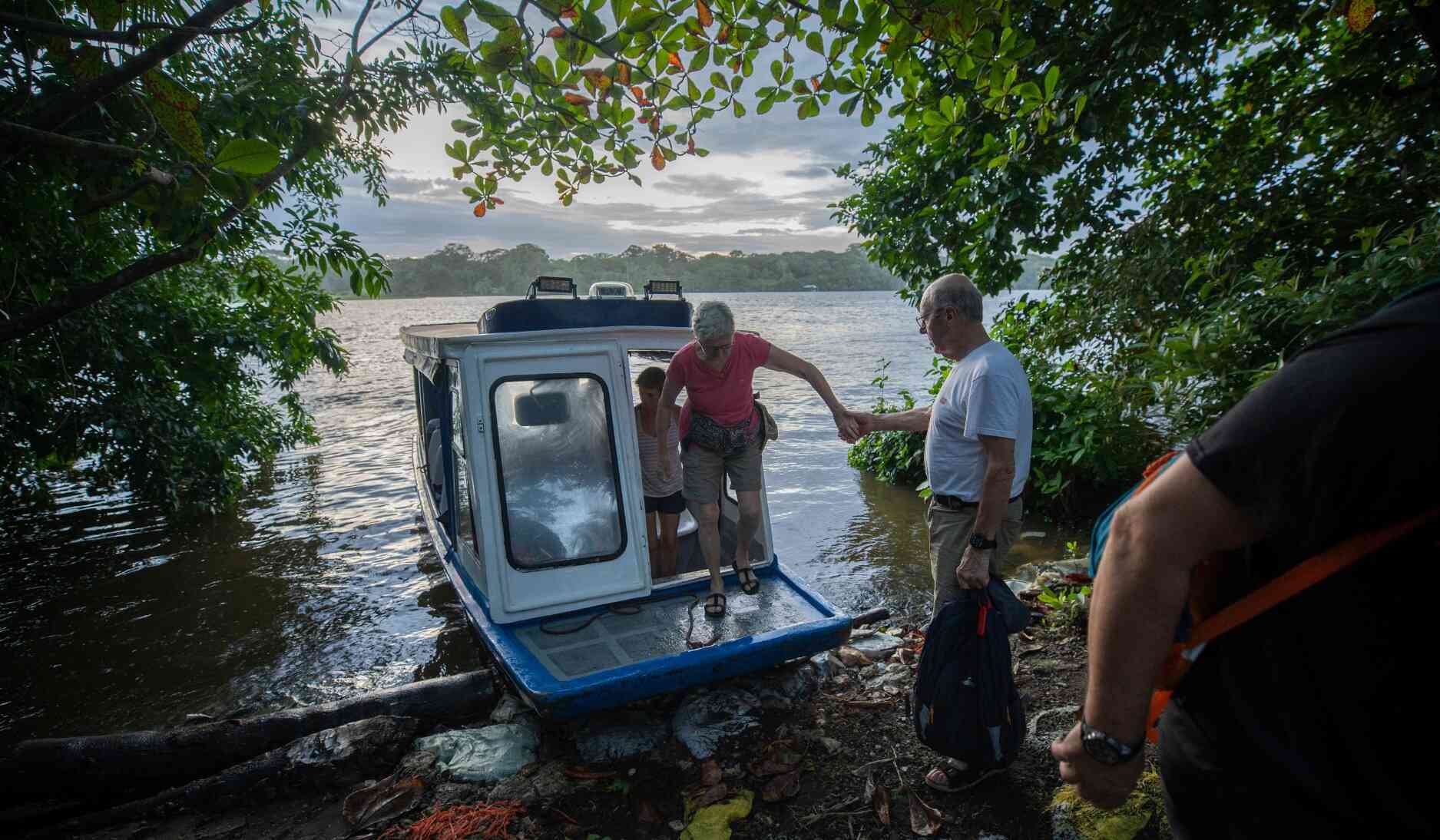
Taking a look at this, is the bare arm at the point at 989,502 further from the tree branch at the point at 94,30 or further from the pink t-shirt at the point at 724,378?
the tree branch at the point at 94,30

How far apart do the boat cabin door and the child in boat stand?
0.40m

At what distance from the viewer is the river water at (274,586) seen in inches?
244

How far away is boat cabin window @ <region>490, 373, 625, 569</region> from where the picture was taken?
4875 millimetres

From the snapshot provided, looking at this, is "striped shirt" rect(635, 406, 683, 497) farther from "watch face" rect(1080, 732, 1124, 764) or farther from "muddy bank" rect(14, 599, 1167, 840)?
"watch face" rect(1080, 732, 1124, 764)

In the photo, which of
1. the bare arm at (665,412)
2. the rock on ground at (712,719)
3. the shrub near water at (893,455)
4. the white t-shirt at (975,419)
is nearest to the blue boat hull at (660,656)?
the rock on ground at (712,719)

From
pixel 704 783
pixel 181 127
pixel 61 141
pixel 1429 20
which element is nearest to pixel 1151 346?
pixel 1429 20

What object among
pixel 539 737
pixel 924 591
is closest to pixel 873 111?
pixel 539 737

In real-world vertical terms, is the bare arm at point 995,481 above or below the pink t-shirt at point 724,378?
below

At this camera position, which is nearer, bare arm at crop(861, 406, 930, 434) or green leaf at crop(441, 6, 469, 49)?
green leaf at crop(441, 6, 469, 49)

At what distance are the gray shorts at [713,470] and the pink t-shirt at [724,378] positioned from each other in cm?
28

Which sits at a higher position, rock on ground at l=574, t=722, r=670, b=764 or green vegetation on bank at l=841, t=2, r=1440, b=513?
green vegetation on bank at l=841, t=2, r=1440, b=513

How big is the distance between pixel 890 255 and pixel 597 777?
737cm

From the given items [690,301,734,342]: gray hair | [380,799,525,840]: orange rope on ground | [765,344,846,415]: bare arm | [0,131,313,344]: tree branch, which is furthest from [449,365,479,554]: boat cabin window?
[765,344,846,415]: bare arm

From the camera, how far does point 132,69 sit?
6.63 feet
